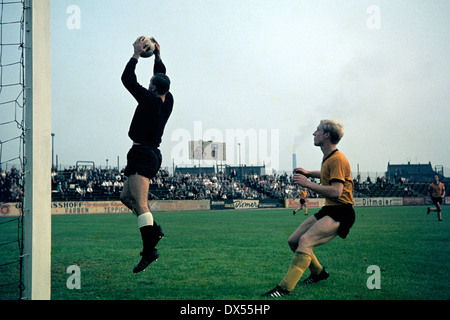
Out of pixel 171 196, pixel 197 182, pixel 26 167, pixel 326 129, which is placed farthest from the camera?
pixel 197 182

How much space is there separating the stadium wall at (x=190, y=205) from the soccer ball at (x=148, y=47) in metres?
24.5

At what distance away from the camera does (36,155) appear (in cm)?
388

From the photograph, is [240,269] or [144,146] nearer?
[144,146]

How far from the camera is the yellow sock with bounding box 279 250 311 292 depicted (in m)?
4.69

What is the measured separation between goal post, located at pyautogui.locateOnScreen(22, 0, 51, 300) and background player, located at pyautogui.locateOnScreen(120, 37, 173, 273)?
800mm

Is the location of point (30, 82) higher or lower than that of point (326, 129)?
higher

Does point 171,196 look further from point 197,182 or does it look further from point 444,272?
point 444,272

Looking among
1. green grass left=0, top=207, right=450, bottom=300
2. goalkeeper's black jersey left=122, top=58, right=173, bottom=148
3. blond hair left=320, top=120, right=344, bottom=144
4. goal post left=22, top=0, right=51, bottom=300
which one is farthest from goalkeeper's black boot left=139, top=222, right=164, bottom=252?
blond hair left=320, top=120, right=344, bottom=144

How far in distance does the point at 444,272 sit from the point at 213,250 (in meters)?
4.56

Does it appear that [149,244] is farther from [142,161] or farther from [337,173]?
[337,173]

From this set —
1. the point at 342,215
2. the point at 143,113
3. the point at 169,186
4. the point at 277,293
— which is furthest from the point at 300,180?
the point at 169,186

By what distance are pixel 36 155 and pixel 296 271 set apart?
3123 mm
